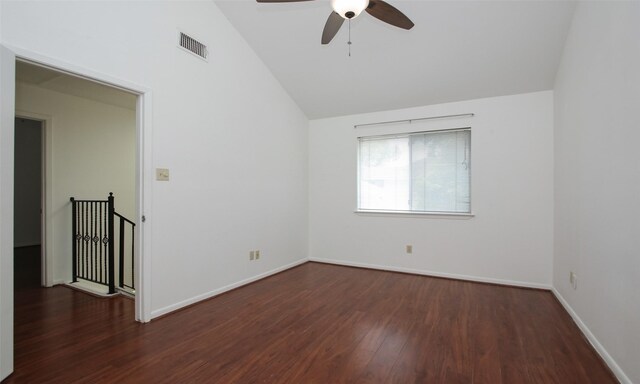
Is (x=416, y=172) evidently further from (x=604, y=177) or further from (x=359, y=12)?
(x=359, y=12)

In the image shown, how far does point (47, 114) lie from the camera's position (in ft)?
12.0

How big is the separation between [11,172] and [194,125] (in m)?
1.51

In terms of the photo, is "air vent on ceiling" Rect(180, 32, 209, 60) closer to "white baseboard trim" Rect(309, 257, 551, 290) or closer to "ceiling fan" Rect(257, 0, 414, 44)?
"ceiling fan" Rect(257, 0, 414, 44)

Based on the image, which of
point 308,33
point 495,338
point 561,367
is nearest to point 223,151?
point 308,33

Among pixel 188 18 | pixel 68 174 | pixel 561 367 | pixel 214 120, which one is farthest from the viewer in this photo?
pixel 68 174

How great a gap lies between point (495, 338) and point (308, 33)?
365 centimetres

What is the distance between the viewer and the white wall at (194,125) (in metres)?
2.24

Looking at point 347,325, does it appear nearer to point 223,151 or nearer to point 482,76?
point 223,151

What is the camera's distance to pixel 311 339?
236 centimetres

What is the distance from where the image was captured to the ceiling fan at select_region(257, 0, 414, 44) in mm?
1896

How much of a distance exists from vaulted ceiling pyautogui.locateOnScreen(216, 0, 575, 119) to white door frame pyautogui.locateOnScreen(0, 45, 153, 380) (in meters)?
1.74

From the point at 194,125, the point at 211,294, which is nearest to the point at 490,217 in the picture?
the point at 211,294

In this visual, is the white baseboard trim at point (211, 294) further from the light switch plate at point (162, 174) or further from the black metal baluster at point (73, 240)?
the black metal baluster at point (73, 240)

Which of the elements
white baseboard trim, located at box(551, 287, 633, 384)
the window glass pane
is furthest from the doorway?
white baseboard trim, located at box(551, 287, 633, 384)
